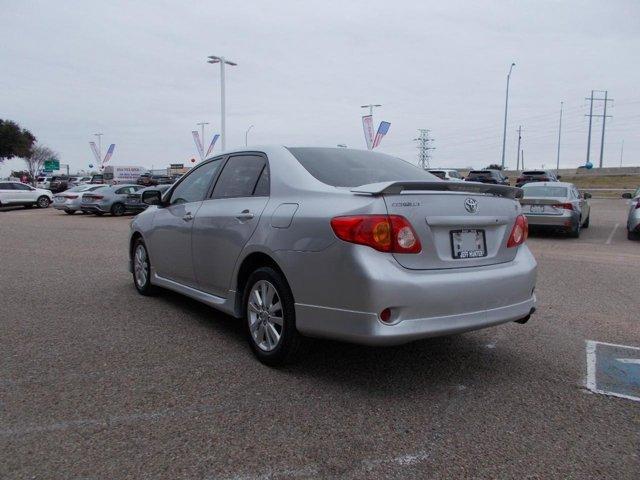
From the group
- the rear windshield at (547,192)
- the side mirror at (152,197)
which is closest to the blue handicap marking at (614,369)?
the side mirror at (152,197)

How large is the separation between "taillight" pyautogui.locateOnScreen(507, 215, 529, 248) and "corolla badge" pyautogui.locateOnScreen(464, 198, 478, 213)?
485 millimetres

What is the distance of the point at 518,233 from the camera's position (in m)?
4.30

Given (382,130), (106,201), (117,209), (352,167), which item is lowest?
(117,209)

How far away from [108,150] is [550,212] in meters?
54.5

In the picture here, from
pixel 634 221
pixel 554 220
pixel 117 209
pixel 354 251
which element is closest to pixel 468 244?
pixel 354 251

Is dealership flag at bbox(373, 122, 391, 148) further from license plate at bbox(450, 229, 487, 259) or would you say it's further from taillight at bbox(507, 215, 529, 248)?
license plate at bbox(450, 229, 487, 259)

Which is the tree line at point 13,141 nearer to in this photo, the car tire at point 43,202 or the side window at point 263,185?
the car tire at point 43,202

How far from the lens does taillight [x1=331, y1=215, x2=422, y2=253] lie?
347 cm

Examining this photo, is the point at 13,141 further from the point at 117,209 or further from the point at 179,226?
the point at 179,226

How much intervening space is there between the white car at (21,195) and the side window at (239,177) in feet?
93.6

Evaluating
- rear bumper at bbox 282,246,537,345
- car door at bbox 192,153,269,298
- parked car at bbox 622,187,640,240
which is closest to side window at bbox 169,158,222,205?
car door at bbox 192,153,269,298

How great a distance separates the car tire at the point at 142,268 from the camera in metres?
6.48

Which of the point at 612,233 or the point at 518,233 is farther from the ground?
the point at 518,233

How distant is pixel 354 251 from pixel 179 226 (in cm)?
266
